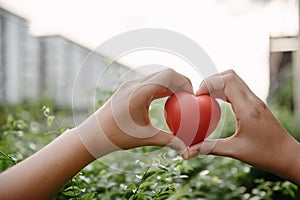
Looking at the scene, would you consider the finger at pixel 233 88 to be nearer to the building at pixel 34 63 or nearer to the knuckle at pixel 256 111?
the knuckle at pixel 256 111

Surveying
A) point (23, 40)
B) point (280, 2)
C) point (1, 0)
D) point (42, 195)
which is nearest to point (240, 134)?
point (42, 195)

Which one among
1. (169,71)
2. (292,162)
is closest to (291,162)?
(292,162)

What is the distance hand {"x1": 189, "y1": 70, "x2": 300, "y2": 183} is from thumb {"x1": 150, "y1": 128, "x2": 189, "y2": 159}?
2cm

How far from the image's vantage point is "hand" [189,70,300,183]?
3.71ft

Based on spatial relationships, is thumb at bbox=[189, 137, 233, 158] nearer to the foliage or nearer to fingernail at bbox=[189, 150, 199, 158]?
fingernail at bbox=[189, 150, 199, 158]

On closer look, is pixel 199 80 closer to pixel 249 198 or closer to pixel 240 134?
pixel 240 134

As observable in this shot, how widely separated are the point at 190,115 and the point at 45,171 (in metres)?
0.33

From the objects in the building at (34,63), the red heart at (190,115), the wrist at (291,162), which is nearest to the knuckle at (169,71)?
the red heart at (190,115)

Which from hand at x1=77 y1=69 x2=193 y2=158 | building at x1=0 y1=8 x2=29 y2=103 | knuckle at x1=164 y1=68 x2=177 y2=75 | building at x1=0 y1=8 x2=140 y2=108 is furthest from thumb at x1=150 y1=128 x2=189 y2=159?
building at x1=0 y1=8 x2=29 y2=103

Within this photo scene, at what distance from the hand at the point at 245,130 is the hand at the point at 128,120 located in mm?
116

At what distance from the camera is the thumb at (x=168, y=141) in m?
1.08

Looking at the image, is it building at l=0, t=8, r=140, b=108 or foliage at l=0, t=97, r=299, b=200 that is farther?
building at l=0, t=8, r=140, b=108

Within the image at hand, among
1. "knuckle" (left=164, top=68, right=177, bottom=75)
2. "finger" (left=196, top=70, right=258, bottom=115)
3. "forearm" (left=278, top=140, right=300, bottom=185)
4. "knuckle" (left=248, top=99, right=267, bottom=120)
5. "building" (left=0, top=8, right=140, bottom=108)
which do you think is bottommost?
"building" (left=0, top=8, right=140, bottom=108)

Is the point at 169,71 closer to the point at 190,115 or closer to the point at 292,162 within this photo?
the point at 190,115
